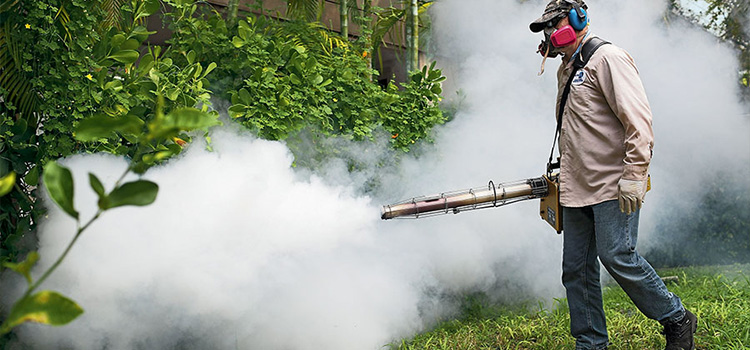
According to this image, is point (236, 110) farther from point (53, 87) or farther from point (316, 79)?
point (53, 87)

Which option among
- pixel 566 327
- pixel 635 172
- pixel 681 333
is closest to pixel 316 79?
pixel 635 172

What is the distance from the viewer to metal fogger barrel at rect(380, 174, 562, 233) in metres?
2.92

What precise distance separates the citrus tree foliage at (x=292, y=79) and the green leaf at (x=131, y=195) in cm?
240

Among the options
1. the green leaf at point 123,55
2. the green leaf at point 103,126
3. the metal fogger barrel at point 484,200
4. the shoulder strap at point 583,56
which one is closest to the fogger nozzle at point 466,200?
the metal fogger barrel at point 484,200

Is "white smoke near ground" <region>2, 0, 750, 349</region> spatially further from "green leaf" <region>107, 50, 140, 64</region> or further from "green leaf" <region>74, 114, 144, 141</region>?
"green leaf" <region>74, 114, 144, 141</region>

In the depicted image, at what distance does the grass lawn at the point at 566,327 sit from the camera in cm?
319

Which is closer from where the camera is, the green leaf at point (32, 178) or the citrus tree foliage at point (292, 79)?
Result: the green leaf at point (32, 178)

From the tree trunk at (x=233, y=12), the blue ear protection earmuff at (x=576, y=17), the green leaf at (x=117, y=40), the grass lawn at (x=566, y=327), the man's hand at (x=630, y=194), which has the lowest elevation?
the grass lawn at (x=566, y=327)

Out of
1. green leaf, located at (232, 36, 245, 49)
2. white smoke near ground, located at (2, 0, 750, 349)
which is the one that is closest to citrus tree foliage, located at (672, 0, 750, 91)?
white smoke near ground, located at (2, 0, 750, 349)

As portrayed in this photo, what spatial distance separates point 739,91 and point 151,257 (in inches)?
184

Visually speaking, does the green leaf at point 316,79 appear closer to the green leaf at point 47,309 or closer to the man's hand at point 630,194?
the man's hand at point 630,194

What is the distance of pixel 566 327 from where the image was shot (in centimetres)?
343

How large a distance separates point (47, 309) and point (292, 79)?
8.77 feet

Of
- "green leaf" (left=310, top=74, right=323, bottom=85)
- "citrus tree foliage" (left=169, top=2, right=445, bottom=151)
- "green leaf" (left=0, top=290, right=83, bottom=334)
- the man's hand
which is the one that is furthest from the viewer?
"green leaf" (left=310, top=74, right=323, bottom=85)
